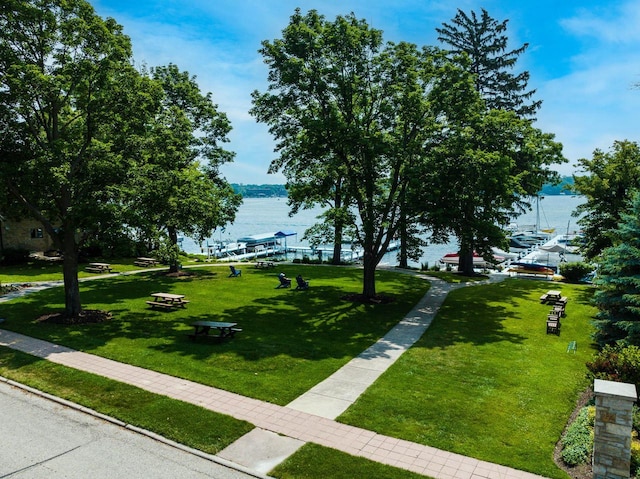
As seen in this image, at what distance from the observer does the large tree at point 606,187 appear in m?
26.0

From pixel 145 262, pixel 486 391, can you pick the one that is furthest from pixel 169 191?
pixel 145 262

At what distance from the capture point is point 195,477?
8602 mm

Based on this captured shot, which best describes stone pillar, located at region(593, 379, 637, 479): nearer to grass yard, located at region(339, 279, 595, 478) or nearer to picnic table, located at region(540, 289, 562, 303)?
grass yard, located at region(339, 279, 595, 478)

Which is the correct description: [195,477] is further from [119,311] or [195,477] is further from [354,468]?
[119,311]

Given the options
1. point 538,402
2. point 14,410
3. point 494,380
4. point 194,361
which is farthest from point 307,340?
point 14,410

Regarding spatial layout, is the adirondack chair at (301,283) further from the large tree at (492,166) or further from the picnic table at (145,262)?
the picnic table at (145,262)

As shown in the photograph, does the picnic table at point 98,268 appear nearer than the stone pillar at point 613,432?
No

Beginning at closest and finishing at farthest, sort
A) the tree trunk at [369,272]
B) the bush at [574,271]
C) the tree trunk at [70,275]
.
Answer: the tree trunk at [70,275]
the tree trunk at [369,272]
the bush at [574,271]

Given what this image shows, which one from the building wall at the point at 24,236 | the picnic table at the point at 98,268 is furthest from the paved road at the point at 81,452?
the building wall at the point at 24,236

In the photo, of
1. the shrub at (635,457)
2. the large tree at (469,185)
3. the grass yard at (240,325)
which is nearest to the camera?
the shrub at (635,457)

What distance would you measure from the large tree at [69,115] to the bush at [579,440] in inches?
615

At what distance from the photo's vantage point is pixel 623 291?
14938 millimetres

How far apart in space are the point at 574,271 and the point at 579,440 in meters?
26.5

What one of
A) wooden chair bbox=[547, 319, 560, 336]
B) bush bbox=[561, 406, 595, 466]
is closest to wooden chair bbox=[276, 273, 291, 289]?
wooden chair bbox=[547, 319, 560, 336]
